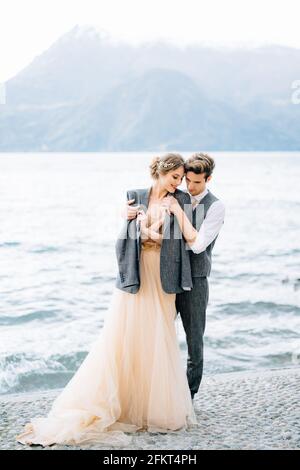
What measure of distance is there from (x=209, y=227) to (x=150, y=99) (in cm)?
12183

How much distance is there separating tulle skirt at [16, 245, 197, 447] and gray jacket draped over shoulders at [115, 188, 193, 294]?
4.5 inches

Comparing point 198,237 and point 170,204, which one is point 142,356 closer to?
point 198,237

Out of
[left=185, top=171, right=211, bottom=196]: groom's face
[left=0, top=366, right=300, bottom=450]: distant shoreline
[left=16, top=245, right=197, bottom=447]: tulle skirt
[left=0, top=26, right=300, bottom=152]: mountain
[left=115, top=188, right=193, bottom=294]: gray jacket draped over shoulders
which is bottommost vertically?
[left=0, top=366, right=300, bottom=450]: distant shoreline

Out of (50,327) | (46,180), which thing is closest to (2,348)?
(50,327)

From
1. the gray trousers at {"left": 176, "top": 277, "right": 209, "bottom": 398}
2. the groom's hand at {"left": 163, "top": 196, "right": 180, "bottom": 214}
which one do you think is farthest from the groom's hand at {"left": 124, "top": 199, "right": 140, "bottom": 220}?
the gray trousers at {"left": 176, "top": 277, "right": 209, "bottom": 398}

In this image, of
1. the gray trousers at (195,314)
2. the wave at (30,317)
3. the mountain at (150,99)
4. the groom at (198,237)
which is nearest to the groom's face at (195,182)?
the groom at (198,237)

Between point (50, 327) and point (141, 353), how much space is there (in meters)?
7.07

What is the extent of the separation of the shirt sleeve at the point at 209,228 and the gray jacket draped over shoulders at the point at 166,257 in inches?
4.2

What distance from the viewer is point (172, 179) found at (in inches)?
153

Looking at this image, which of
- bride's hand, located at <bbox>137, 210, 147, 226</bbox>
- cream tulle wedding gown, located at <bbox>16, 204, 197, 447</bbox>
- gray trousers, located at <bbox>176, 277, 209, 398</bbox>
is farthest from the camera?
gray trousers, located at <bbox>176, 277, 209, 398</bbox>

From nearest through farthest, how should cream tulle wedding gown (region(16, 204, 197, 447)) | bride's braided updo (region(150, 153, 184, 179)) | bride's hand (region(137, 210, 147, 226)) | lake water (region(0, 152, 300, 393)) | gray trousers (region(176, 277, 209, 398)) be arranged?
1. bride's braided updo (region(150, 153, 184, 179))
2. bride's hand (region(137, 210, 147, 226))
3. cream tulle wedding gown (region(16, 204, 197, 447))
4. gray trousers (region(176, 277, 209, 398))
5. lake water (region(0, 152, 300, 393))

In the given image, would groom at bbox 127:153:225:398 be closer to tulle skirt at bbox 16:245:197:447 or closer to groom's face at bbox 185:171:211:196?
groom's face at bbox 185:171:211:196

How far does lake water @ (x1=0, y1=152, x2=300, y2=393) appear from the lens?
8.62 m

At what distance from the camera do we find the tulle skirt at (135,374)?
4.07 m
